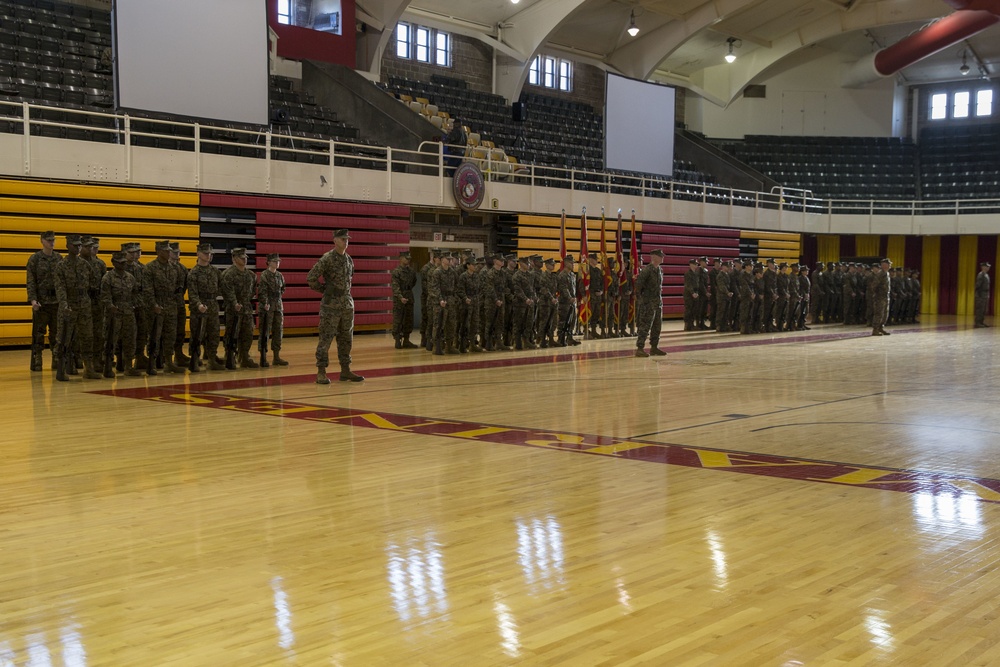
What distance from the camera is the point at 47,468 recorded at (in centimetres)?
600

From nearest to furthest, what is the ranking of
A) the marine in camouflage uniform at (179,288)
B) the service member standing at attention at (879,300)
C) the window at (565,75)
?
the marine in camouflage uniform at (179,288) → the service member standing at attention at (879,300) → the window at (565,75)

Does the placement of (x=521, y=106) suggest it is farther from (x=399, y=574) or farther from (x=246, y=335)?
(x=399, y=574)

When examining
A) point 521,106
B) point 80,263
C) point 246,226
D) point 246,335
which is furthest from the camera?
point 521,106

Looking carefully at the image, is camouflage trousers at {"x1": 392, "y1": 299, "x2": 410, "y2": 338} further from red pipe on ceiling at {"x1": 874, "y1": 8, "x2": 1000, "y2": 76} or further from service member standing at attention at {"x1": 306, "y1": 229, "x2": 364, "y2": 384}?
red pipe on ceiling at {"x1": 874, "y1": 8, "x2": 1000, "y2": 76}

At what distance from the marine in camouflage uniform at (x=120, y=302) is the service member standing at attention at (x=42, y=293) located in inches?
28.1

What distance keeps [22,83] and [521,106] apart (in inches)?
576

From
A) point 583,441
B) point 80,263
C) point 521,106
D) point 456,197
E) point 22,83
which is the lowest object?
point 583,441

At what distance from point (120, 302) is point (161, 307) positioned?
56 centimetres

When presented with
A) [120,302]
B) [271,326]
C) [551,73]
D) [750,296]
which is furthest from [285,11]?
[120,302]

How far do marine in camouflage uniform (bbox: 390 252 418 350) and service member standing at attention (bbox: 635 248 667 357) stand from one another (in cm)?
348

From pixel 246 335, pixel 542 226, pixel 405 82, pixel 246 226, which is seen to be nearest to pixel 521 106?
pixel 405 82

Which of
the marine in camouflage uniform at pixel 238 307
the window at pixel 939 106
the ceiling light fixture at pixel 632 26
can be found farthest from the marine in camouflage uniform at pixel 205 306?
the window at pixel 939 106

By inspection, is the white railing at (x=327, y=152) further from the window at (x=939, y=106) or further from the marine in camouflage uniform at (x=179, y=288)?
the window at (x=939, y=106)

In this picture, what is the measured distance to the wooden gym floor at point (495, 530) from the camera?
3213 millimetres
